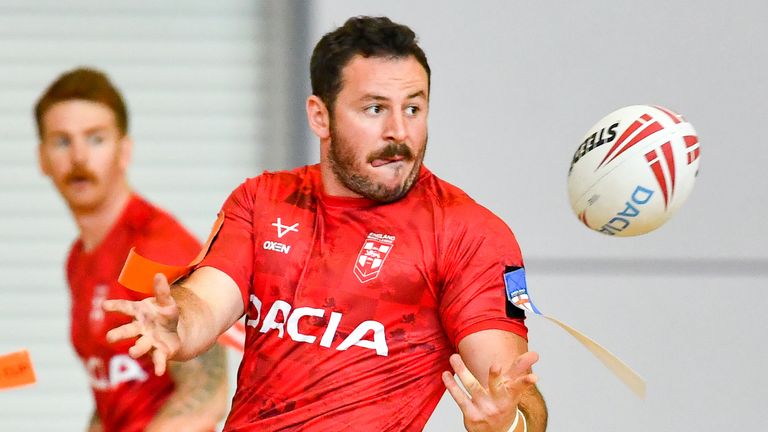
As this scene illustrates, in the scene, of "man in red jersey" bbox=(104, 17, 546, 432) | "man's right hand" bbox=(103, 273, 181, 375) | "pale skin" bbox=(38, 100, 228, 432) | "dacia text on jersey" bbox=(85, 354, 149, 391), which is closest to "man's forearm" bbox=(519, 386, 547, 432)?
"man in red jersey" bbox=(104, 17, 546, 432)

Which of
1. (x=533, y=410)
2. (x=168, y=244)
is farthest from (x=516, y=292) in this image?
(x=168, y=244)

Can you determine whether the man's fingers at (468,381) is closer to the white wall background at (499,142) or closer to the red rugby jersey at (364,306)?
the red rugby jersey at (364,306)

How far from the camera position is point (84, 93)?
5527 mm

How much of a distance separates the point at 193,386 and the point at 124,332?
177 centimetres

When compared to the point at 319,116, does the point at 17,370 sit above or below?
below

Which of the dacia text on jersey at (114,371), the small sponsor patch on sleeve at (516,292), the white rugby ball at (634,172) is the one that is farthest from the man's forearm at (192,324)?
the dacia text on jersey at (114,371)

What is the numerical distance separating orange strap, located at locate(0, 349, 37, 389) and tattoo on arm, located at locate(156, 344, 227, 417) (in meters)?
1.24

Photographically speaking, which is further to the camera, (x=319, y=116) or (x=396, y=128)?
(x=319, y=116)

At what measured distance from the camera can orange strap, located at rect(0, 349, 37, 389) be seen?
18.6 feet

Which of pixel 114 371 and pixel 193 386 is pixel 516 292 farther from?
pixel 114 371

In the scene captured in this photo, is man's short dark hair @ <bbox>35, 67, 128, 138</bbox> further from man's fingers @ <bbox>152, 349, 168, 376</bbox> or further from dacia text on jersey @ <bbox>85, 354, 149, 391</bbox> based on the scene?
man's fingers @ <bbox>152, 349, 168, 376</bbox>

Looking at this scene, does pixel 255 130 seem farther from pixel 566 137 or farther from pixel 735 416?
pixel 735 416

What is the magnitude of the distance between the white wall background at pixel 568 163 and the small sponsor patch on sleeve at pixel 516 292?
2.33 meters

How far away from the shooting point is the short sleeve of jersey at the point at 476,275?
3.26 meters
